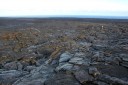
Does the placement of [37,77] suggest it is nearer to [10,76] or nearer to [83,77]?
[10,76]

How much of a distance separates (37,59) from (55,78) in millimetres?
6017

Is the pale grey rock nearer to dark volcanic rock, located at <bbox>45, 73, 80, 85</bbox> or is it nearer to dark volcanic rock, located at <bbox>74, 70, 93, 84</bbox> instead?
dark volcanic rock, located at <bbox>45, 73, 80, 85</bbox>

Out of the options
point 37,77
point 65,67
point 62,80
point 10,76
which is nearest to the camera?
point 62,80

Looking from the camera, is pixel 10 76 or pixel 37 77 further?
pixel 10 76

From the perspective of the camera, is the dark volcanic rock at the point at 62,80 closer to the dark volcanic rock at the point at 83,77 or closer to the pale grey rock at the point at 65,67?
the dark volcanic rock at the point at 83,77

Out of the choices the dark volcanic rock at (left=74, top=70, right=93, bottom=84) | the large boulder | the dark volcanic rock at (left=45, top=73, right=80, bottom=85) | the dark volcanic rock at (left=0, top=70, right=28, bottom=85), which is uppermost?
the dark volcanic rock at (left=74, top=70, right=93, bottom=84)

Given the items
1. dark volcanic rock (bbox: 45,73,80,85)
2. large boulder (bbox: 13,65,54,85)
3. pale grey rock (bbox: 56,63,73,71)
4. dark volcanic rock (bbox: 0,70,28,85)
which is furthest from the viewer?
pale grey rock (bbox: 56,63,73,71)

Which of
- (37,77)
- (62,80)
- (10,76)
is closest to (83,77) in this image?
(62,80)

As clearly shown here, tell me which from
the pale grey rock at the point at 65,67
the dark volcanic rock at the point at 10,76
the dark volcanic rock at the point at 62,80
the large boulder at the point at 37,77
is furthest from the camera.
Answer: the pale grey rock at the point at 65,67

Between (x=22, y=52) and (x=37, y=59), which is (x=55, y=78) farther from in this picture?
(x=22, y=52)

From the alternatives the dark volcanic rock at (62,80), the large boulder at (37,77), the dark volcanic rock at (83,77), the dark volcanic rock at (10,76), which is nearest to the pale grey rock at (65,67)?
the large boulder at (37,77)

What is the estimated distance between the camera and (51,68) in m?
13.4

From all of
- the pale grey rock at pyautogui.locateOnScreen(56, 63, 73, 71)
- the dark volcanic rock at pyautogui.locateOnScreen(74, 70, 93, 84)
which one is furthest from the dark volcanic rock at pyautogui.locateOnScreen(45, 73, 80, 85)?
the pale grey rock at pyautogui.locateOnScreen(56, 63, 73, 71)

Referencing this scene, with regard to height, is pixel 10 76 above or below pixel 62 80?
below
